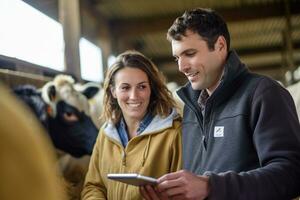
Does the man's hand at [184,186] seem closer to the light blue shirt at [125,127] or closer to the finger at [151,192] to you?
the finger at [151,192]

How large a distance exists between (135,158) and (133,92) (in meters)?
0.33

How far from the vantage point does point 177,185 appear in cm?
129

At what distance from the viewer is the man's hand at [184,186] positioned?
1.29m

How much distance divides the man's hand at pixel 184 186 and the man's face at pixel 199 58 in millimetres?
494

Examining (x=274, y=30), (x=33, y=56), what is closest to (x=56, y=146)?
(x=33, y=56)

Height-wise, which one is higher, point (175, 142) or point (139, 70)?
point (139, 70)

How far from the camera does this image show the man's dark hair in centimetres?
165

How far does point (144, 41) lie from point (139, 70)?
29.5 feet

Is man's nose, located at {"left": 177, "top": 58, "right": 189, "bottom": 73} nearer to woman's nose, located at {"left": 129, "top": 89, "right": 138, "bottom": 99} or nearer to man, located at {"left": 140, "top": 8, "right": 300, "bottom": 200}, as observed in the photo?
man, located at {"left": 140, "top": 8, "right": 300, "bottom": 200}

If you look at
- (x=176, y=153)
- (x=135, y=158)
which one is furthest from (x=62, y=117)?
(x=176, y=153)

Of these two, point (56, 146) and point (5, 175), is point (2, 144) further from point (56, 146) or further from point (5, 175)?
point (56, 146)

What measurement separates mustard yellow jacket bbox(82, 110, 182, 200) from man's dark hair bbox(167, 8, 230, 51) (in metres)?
0.51

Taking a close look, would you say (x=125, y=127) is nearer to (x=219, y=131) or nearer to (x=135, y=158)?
(x=135, y=158)

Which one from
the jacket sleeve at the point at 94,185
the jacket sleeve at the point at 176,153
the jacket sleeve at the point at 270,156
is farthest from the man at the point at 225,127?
the jacket sleeve at the point at 94,185
